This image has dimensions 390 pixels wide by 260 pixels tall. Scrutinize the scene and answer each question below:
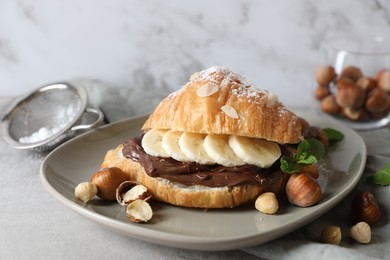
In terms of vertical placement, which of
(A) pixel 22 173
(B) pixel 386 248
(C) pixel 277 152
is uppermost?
(C) pixel 277 152

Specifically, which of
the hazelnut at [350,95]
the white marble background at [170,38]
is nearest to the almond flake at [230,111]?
the hazelnut at [350,95]

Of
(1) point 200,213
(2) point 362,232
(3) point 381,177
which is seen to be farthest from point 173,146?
(3) point 381,177

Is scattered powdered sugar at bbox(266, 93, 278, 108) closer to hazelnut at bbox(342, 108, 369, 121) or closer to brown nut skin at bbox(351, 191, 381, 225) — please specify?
brown nut skin at bbox(351, 191, 381, 225)

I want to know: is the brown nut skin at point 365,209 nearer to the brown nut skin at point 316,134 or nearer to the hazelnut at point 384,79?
the brown nut skin at point 316,134

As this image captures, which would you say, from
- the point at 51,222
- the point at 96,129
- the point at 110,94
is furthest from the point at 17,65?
the point at 51,222

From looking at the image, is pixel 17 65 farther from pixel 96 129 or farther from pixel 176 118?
pixel 176 118

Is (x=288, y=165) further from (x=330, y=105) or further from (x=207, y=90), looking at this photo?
(x=330, y=105)
